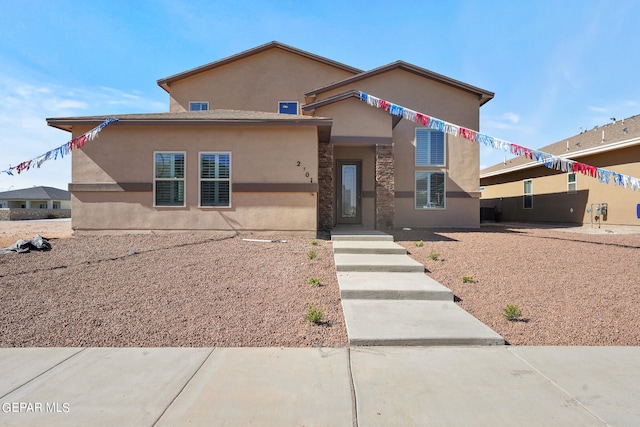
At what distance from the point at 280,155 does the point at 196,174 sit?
2.47 metres

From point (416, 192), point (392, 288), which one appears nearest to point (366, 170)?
point (416, 192)

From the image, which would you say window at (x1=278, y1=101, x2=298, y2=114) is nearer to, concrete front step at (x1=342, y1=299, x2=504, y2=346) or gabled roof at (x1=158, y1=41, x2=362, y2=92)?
gabled roof at (x1=158, y1=41, x2=362, y2=92)

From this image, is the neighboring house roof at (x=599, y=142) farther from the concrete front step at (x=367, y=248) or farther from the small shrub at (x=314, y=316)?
the small shrub at (x=314, y=316)

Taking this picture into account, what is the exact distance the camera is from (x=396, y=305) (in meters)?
5.27

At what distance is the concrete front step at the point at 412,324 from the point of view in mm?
4086

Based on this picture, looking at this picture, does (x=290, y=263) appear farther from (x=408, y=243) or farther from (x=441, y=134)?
(x=441, y=134)

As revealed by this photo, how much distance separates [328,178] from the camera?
11898 mm

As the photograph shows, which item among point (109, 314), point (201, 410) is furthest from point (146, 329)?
point (201, 410)

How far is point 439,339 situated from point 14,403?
159 inches

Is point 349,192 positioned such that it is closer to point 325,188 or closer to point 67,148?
point 325,188

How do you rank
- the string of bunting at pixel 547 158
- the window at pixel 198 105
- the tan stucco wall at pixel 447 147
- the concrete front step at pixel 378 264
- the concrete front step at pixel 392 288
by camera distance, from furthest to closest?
1. the window at pixel 198 105
2. the tan stucco wall at pixel 447 147
3. the string of bunting at pixel 547 158
4. the concrete front step at pixel 378 264
5. the concrete front step at pixel 392 288

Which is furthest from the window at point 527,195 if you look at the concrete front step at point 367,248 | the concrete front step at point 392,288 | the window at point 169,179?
the window at point 169,179

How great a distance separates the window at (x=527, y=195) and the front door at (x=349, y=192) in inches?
532

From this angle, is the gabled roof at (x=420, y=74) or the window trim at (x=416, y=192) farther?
the window trim at (x=416, y=192)
